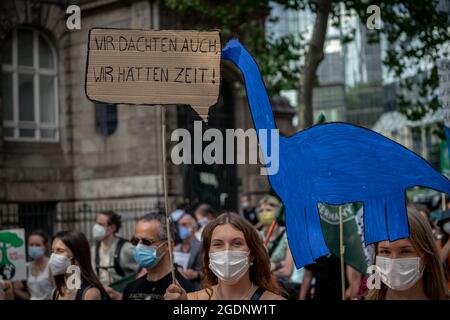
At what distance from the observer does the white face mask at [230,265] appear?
3.93m

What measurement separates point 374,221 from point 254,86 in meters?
0.98

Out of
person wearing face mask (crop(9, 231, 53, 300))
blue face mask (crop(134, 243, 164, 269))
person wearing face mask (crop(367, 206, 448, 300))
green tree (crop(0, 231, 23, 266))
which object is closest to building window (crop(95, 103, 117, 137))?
person wearing face mask (crop(9, 231, 53, 300))

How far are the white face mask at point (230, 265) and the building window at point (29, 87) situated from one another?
46.4 ft

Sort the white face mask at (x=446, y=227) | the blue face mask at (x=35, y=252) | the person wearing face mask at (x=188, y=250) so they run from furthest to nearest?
1. the person wearing face mask at (x=188, y=250)
2. the blue face mask at (x=35, y=252)
3. the white face mask at (x=446, y=227)

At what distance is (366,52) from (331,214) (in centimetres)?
3994

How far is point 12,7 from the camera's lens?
1700cm

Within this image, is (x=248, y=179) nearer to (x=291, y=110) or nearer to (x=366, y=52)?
(x=291, y=110)

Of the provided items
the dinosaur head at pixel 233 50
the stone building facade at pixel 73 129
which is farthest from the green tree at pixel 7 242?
the stone building facade at pixel 73 129

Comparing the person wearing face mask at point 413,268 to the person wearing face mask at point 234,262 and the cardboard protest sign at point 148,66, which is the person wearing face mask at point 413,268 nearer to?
the person wearing face mask at point 234,262

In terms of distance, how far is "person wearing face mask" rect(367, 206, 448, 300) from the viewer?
3.69m

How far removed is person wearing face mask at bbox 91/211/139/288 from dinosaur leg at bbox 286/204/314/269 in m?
3.70

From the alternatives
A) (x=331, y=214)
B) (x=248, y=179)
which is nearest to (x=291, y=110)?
(x=248, y=179)

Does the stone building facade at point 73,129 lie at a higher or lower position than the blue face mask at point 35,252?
higher

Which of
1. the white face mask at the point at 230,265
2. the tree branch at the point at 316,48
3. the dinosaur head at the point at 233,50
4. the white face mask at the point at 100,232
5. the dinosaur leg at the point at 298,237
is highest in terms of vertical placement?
the tree branch at the point at 316,48
